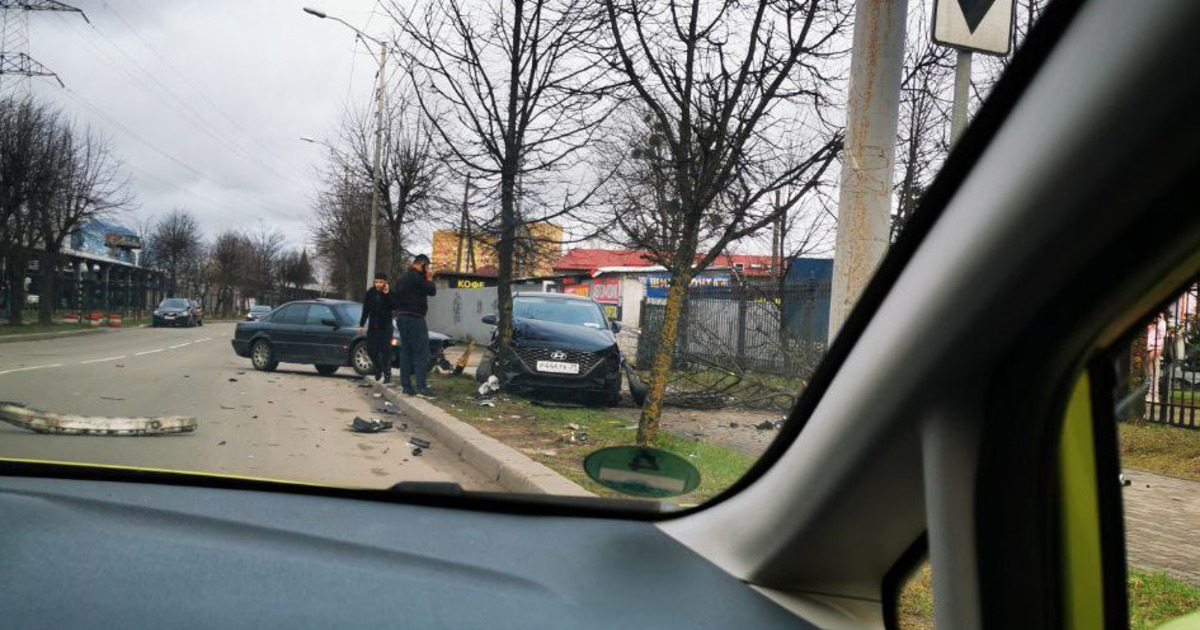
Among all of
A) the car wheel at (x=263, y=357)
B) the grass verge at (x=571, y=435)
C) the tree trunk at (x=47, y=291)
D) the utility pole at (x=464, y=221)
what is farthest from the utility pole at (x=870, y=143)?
the utility pole at (x=464, y=221)

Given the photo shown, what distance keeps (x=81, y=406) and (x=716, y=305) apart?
13.0 ft

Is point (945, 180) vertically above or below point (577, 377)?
above

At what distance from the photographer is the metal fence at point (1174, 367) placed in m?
1.22

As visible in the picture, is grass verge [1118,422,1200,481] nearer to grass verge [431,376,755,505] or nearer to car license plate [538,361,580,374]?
grass verge [431,376,755,505]

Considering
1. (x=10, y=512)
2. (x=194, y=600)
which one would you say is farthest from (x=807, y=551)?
(x=10, y=512)

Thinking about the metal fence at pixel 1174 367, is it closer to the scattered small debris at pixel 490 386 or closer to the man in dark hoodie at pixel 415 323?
the scattered small debris at pixel 490 386

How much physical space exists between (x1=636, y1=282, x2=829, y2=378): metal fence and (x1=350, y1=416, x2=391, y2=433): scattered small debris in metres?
1.91

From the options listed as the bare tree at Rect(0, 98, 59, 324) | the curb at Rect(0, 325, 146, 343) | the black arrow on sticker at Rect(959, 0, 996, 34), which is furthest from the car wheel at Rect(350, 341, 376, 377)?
the black arrow on sticker at Rect(959, 0, 996, 34)

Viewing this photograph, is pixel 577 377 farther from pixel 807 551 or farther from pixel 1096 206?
pixel 1096 206

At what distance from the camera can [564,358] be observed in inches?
263

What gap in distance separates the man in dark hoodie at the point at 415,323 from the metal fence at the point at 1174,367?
4.95 meters

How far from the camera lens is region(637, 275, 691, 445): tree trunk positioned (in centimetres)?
445

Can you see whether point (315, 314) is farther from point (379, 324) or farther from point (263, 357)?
point (263, 357)

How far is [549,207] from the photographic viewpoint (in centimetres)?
992
